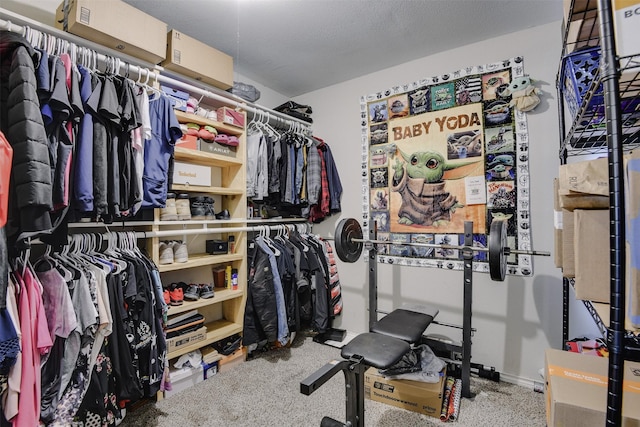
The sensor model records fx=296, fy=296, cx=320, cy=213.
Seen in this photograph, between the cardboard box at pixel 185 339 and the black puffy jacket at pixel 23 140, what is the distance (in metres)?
1.16

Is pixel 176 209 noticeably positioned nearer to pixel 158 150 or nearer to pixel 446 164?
pixel 158 150

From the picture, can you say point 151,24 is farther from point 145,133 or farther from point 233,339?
point 233,339

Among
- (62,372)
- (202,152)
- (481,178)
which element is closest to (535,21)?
(481,178)

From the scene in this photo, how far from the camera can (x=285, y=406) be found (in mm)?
1885

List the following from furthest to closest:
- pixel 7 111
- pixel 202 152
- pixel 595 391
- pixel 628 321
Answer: pixel 202 152 < pixel 7 111 < pixel 595 391 < pixel 628 321

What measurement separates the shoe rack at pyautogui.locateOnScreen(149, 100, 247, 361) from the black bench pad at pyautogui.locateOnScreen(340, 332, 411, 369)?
4.09ft

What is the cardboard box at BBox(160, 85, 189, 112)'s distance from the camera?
2049mm

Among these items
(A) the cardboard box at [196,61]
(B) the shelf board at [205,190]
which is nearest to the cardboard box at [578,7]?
(A) the cardboard box at [196,61]

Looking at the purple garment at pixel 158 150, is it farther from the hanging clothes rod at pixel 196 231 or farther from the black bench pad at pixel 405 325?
the black bench pad at pixel 405 325

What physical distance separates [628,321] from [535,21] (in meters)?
2.30

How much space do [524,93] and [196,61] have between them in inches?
92.7

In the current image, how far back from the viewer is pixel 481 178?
2.33 metres

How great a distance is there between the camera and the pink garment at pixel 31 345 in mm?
1234

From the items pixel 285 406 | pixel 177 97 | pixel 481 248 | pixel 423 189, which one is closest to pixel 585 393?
pixel 481 248
